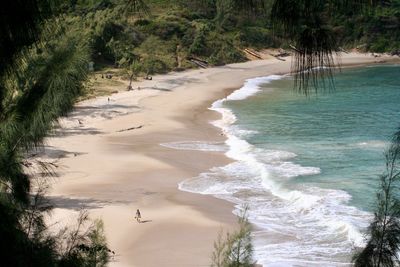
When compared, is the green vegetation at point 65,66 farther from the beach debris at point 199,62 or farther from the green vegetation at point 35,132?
the beach debris at point 199,62

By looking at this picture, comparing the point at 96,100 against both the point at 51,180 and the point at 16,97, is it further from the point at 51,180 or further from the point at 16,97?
the point at 16,97

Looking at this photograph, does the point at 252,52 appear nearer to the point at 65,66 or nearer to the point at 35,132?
the point at 65,66

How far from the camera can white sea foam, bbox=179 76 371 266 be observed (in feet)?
49.5

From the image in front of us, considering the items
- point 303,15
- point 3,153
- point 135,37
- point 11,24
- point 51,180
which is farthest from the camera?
point 135,37

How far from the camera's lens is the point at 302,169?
22672 millimetres

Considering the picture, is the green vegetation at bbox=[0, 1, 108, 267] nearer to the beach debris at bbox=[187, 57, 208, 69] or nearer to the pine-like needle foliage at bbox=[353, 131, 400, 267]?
the pine-like needle foliage at bbox=[353, 131, 400, 267]

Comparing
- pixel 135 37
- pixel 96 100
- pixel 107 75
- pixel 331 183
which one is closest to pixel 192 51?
pixel 135 37

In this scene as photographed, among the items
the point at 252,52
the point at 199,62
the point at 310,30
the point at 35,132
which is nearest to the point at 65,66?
the point at 35,132

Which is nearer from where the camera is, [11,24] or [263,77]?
[11,24]

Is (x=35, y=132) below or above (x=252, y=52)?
above

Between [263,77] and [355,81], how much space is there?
7725 mm

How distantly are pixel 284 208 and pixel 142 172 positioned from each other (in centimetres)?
648

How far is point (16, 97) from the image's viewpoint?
6273 millimetres

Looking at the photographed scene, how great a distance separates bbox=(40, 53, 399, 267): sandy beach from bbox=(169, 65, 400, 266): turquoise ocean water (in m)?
1.05
